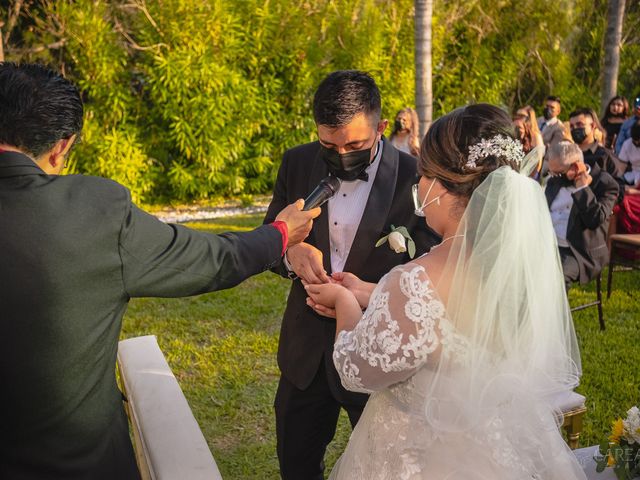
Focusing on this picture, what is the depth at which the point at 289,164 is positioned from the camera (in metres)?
3.10

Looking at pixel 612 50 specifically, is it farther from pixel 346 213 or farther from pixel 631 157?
pixel 346 213

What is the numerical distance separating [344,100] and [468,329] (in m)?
1.26

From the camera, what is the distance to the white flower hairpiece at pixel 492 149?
1.97 m

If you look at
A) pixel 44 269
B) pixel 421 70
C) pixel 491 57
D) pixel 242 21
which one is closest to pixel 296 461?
pixel 44 269

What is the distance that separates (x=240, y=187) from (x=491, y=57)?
7381mm

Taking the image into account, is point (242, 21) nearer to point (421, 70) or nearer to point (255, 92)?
point (255, 92)

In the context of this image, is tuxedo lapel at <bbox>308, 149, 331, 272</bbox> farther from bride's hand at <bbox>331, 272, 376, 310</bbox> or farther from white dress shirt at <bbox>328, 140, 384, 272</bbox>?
bride's hand at <bbox>331, 272, 376, 310</bbox>

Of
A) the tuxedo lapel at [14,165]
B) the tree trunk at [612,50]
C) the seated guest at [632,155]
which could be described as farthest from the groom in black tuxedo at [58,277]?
the tree trunk at [612,50]

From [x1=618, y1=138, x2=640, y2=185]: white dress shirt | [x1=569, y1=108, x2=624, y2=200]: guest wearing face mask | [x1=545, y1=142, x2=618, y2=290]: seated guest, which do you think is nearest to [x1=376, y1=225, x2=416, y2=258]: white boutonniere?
[x1=545, y1=142, x2=618, y2=290]: seated guest

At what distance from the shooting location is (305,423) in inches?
115

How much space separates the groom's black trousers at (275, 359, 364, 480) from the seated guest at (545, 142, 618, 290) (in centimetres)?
305

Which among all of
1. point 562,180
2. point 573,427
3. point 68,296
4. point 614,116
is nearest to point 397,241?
point 68,296

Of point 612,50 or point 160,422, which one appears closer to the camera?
point 160,422

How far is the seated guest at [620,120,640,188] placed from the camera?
793 centimetres
